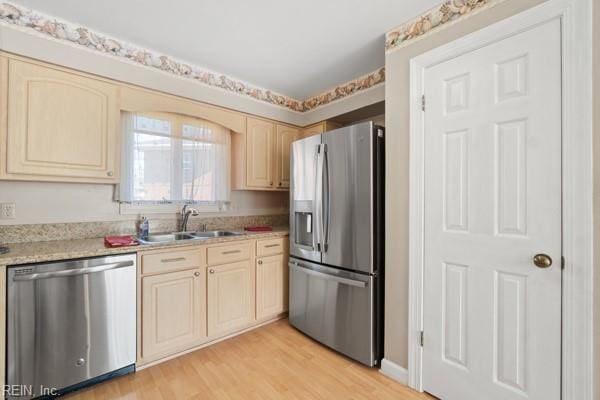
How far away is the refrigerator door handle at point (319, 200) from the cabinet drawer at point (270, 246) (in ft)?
1.86

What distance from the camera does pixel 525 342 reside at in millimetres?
1325

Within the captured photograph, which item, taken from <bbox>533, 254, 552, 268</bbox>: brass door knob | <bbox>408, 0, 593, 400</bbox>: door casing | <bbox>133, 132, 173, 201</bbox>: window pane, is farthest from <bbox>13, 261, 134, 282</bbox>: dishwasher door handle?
<bbox>408, 0, 593, 400</bbox>: door casing

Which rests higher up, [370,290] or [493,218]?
[493,218]

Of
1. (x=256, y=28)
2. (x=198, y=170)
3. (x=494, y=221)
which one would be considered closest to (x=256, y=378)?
(x=494, y=221)

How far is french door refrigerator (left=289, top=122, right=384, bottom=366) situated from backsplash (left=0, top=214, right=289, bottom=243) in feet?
3.24

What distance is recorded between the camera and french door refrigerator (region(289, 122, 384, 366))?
194 centimetres

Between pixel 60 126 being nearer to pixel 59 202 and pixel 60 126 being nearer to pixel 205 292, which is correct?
pixel 59 202

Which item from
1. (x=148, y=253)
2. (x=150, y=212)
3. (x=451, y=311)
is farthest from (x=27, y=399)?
(x=451, y=311)

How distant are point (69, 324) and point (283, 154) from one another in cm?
239

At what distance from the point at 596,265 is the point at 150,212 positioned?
9.77ft

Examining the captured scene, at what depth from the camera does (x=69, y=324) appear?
1.60 metres

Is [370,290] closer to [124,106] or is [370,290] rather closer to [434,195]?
[434,195]

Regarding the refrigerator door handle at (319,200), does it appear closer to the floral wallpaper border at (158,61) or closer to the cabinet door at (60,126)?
the floral wallpaper border at (158,61)

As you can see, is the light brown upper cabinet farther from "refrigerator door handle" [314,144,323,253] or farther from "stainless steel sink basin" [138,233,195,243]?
"refrigerator door handle" [314,144,323,253]
